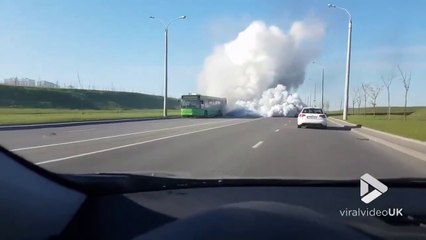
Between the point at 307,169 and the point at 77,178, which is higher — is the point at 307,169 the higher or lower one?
the lower one

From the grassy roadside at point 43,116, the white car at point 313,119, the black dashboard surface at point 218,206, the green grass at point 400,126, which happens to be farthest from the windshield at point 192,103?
the black dashboard surface at point 218,206

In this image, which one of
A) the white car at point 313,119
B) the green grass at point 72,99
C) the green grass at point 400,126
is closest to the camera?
the green grass at point 400,126

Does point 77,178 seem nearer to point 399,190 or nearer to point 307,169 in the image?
point 399,190

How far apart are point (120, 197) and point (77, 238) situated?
57 cm

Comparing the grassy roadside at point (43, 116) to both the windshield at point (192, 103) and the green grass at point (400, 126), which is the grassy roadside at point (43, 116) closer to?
the windshield at point (192, 103)

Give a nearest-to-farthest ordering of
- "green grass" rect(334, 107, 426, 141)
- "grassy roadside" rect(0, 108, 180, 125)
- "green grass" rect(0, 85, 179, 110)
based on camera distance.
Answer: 1. "green grass" rect(334, 107, 426, 141)
2. "grassy roadside" rect(0, 108, 180, 125)
3. "green grass" rect(0, 85, 179, 110)

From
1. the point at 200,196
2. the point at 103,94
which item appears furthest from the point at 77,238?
the point at 103,94

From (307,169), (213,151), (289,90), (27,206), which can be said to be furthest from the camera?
(289,90)

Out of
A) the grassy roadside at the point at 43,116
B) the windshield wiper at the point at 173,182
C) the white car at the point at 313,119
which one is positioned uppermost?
the windshield wiper at the point at 173,182

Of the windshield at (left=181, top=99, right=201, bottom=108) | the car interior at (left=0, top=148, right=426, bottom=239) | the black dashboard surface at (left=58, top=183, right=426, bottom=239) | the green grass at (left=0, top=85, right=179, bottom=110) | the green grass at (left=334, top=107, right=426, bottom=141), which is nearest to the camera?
the car interior at (left=0, top=148, right=426, bottom=239)

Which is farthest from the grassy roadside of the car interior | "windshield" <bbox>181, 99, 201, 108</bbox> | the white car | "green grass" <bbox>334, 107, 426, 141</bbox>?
the car interior

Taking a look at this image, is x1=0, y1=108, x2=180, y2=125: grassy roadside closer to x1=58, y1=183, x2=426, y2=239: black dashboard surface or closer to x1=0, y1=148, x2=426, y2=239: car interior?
x1=0, y1=148, x2=426, y2=239: car interior

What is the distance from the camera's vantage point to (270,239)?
8.39 ft

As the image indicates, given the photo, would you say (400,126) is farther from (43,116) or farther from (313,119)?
(43,116)
